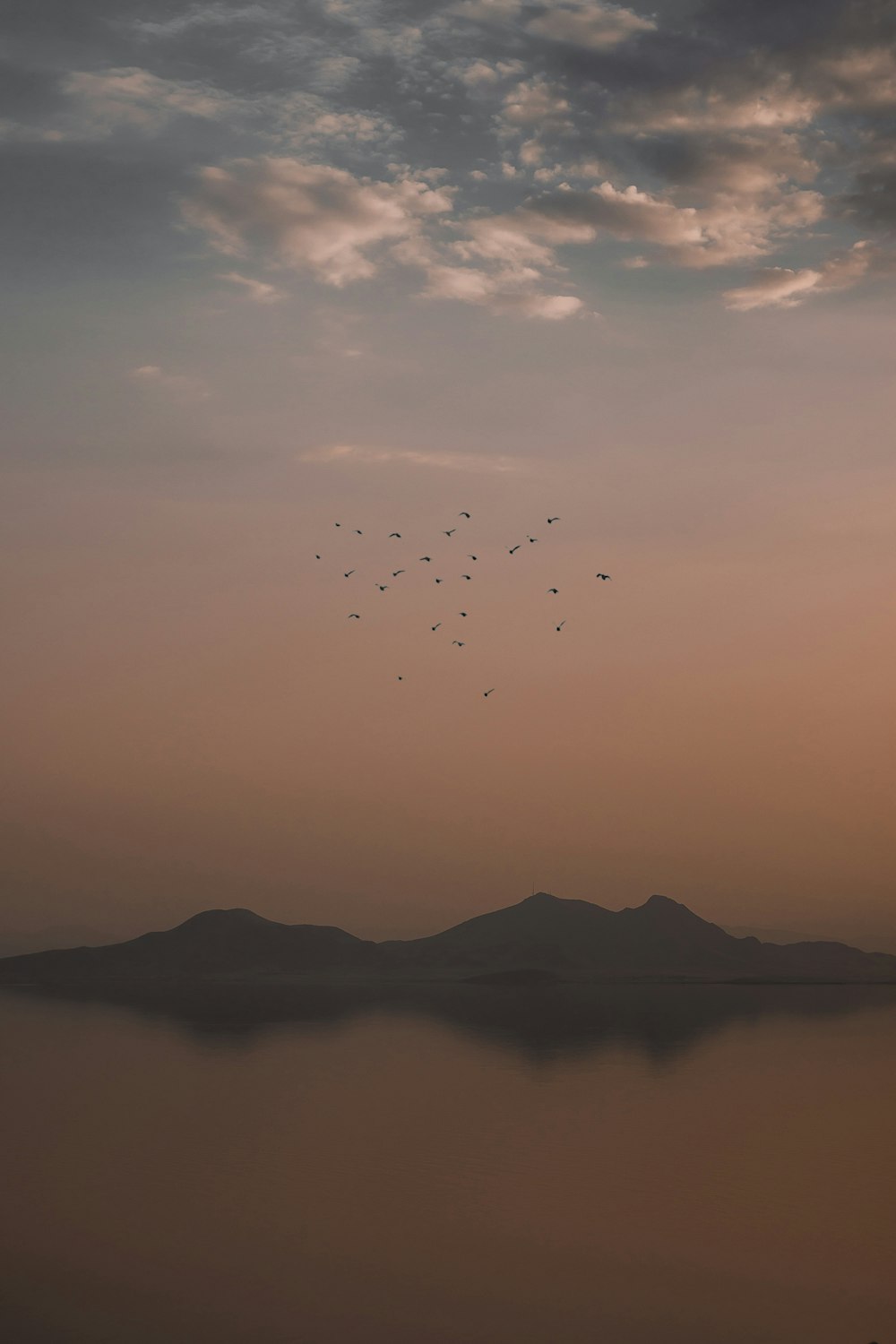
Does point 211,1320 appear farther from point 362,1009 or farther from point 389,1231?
point 362,1009

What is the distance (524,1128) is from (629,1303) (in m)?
27.4

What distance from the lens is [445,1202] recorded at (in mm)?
44531

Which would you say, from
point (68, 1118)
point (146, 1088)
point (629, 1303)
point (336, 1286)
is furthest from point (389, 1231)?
point (146, 1088)

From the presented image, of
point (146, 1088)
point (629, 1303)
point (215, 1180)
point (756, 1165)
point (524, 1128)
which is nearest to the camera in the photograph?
point (629, 1303)

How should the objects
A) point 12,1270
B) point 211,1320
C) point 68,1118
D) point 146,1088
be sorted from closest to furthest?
point 211,1320 → point 12,1270 → point 68,1118 → point 146,1088

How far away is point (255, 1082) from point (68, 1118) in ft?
51.7

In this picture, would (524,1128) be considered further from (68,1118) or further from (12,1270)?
(12,1270)

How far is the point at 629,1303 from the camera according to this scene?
3312 centimetres

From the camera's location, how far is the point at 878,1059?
103 m

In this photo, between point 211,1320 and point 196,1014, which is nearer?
point 211,1320

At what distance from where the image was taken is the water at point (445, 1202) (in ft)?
105

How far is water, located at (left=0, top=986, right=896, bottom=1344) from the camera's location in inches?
1259

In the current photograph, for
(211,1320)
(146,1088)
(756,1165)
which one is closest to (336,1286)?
(211,1320)

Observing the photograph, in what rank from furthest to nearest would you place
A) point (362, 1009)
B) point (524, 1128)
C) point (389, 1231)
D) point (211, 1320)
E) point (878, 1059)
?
point (362, 1009), point (878, 1059), point (524, 1128), point (389, 1231), point (211, 1320)
